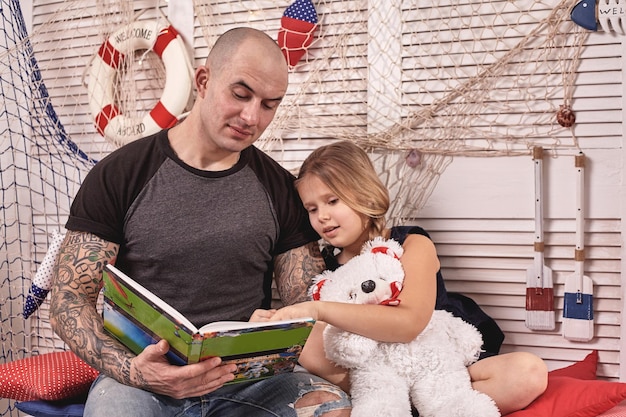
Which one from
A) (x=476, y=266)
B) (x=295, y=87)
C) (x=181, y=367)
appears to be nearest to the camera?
(x=181, y=367)

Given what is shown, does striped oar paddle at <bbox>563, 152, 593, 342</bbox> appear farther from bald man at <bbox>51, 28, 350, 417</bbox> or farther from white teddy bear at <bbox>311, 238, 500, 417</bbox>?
bald man at <bbox>51, 28, 350, 417</bbox>

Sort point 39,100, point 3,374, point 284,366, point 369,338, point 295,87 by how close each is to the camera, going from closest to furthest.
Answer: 1. point 284,366
2. point 369,338
3. point 3,374
4. point 295,87
5. point 39,100

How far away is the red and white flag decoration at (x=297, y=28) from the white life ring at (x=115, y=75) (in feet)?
1.09

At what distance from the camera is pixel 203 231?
1.62 m

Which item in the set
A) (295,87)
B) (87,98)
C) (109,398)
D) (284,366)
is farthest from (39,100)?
(284,366)

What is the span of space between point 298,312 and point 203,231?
0.36m

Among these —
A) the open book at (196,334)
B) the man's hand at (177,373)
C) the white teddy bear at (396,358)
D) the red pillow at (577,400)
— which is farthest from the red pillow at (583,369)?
the man's hand at (177,373)

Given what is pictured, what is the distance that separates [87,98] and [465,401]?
5.46ft

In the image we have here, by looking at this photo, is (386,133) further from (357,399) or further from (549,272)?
(357,399)

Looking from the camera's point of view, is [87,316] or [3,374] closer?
[87,316]

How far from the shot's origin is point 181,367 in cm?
127

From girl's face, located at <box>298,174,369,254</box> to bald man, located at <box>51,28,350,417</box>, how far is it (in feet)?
0.27

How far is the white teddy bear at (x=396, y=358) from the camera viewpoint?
4.82ft

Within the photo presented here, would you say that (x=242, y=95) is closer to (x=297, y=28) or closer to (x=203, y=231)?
(x=203, y=231)
